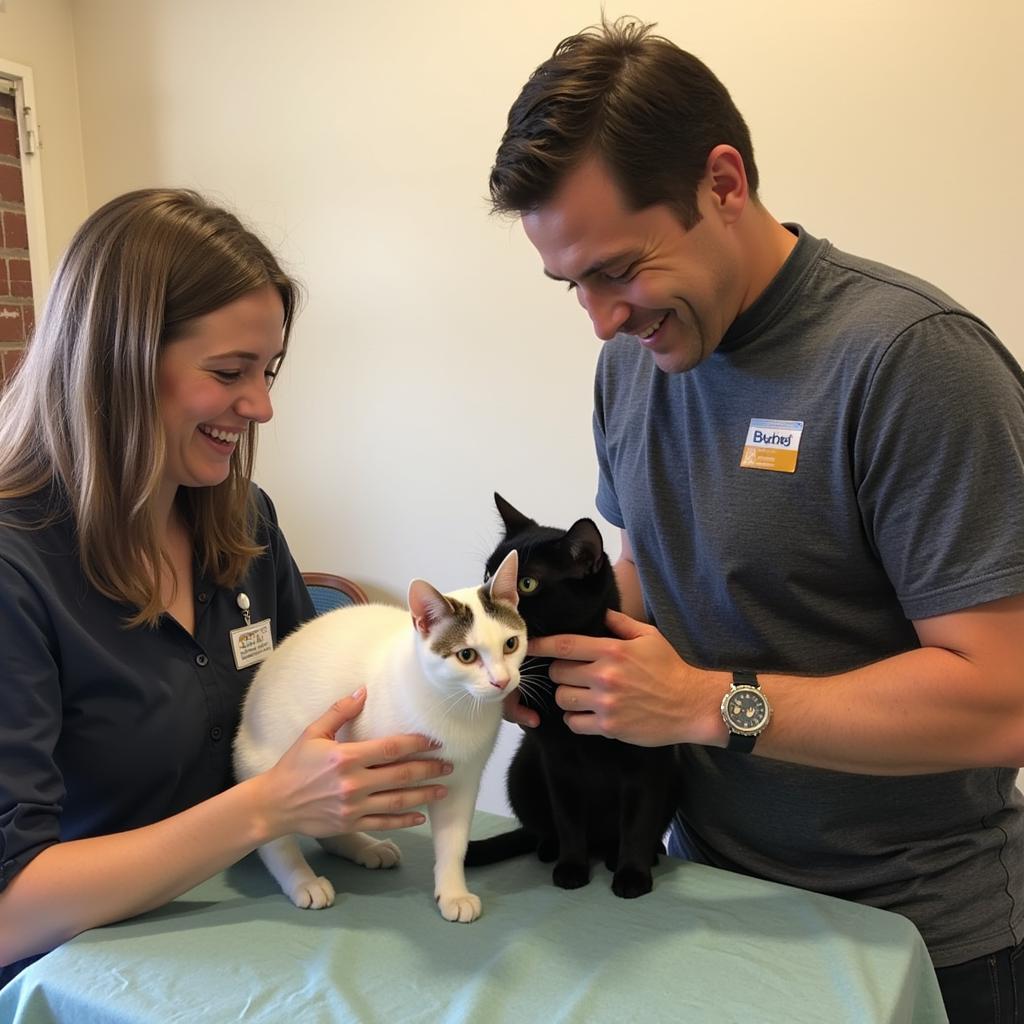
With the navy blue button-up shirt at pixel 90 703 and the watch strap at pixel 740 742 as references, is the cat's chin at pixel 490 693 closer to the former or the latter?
the watch strap at pixel 740 742

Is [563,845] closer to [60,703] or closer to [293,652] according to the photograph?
[293,652]

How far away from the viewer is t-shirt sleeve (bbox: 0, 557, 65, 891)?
3.07 ft

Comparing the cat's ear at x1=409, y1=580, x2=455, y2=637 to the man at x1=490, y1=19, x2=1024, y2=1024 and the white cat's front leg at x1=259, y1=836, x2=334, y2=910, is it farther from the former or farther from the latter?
the white cat's front leg at x1=259, y1=836, x2=334, y2=910

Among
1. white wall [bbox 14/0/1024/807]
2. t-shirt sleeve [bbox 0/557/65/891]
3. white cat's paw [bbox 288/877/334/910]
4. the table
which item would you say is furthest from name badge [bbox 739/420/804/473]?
white wall [bbox 14/0/1024/807]

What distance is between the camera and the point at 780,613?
1.09 meters

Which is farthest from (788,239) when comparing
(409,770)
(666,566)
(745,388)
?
(409,770)

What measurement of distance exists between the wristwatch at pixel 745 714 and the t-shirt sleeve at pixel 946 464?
0.19 m

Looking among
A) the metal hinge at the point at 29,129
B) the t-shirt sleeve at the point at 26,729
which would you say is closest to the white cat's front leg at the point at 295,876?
the t-shirt sleeve at the point at 26,729

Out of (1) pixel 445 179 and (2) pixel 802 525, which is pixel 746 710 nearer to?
(2) pixel 802 525

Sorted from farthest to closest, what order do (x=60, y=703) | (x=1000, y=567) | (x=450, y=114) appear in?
(x=450, y=114), (x=60, y=703), (x=1000, y=567)

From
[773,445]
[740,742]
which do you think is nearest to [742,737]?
[740,742]

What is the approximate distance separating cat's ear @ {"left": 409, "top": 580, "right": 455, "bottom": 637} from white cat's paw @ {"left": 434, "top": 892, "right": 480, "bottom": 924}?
0.31 metres

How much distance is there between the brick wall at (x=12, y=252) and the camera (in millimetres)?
2838

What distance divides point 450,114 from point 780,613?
1933 millimetres
